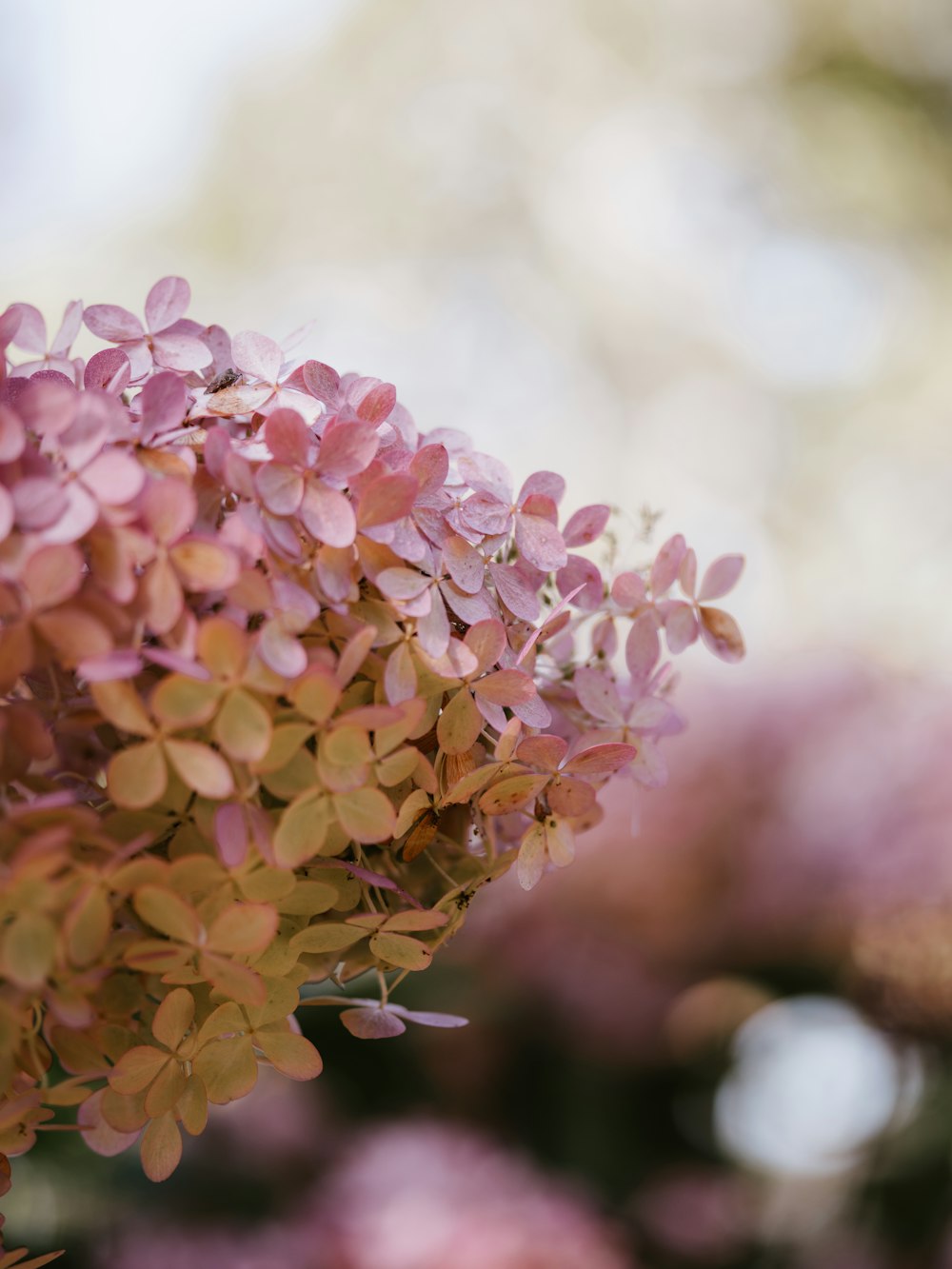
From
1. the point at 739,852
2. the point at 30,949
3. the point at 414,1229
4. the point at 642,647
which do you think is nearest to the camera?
the point at 30,949

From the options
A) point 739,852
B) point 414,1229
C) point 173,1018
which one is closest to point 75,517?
point 173,1018

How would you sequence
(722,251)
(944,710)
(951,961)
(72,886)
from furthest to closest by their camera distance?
(722,251) → (944,710) → (951,961) → (72,886)

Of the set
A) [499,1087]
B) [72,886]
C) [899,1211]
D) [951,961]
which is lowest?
[499,1087]

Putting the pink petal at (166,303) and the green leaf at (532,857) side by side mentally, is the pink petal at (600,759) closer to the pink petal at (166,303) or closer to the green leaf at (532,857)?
the green leaf at (532,857)

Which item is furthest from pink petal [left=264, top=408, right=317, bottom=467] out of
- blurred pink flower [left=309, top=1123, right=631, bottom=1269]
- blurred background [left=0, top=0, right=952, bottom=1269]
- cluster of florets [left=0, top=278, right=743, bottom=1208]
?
blurred background [left=0, top=0, right=952, bottom=1269]

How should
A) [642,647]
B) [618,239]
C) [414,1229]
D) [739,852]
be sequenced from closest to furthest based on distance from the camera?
[642,647]
[414,1229]
[739,852]
[618,239]

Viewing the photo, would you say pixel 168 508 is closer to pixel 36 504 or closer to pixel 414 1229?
pixel 36 504

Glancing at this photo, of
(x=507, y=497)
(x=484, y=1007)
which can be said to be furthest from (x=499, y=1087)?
(x=507, y=497)

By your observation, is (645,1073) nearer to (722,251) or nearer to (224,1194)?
(224,1194)

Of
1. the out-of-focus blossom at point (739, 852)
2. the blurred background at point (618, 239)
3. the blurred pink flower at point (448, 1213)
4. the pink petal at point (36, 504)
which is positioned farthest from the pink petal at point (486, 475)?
the blurred background at point (618, 239)
